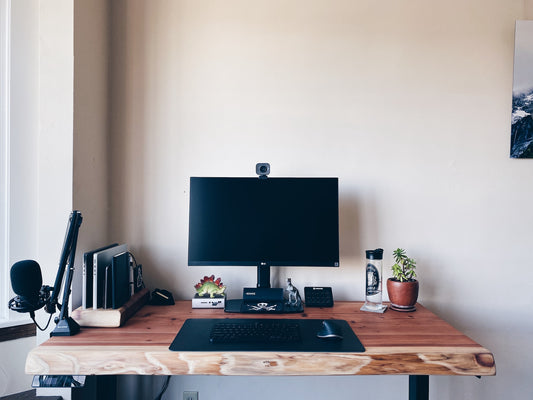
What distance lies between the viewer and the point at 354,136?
1885mm

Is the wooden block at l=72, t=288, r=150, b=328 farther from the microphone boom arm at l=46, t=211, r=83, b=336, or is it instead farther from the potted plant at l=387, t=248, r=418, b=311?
the potted plant at l=387, t=248, r=418, b=311

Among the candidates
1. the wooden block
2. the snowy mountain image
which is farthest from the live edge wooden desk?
the snowy mountain image

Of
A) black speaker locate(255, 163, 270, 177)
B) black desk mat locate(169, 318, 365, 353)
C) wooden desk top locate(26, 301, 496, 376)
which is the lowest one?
wooden desk top locate(26, 301, 496, 376)

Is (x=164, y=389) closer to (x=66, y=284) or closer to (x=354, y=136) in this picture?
(x=66, y=284)

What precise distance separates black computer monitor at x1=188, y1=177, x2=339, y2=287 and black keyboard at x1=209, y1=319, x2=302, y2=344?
0.33m

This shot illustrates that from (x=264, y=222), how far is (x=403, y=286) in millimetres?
726

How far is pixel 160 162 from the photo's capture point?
1886 millimetres

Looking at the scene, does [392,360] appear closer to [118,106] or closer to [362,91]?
[362,91]

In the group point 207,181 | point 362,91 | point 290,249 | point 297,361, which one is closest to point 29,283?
point 207,181

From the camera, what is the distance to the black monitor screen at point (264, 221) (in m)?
1.70

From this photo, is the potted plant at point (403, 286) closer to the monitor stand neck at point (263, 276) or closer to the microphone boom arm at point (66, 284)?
the monitor stand neck at point (263, 276)

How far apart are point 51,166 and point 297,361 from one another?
51.0 inches

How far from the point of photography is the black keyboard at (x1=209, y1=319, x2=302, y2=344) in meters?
1.28

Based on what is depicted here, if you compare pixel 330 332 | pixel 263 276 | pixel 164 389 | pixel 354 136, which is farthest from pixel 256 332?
pixel 354 136
